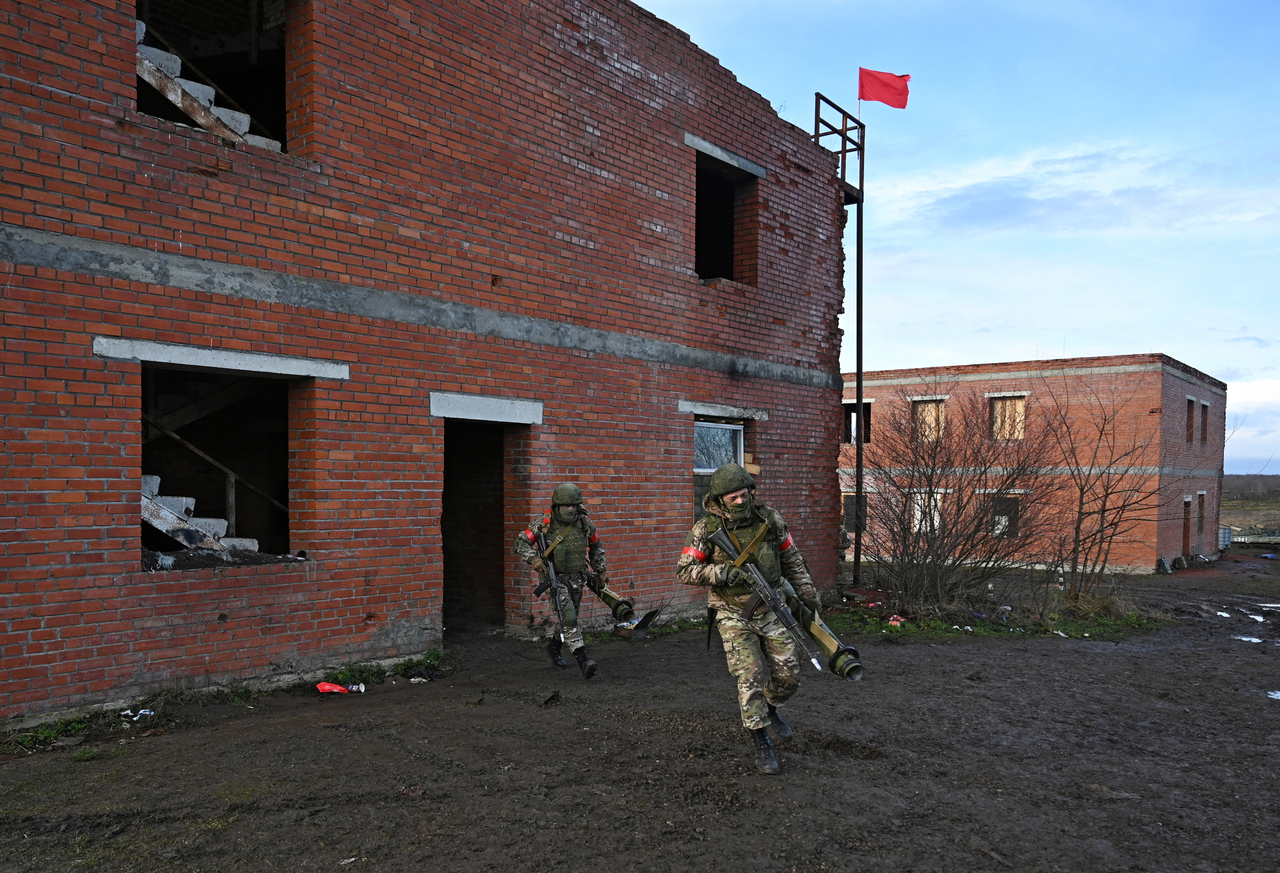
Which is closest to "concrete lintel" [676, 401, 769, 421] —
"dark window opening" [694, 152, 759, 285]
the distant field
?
"dark window opening" [694, 152, 759, 285]

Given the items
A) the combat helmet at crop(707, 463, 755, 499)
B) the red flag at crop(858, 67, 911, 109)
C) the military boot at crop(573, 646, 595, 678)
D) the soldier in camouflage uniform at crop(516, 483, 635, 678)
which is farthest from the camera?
the red flag at crop(858, 67, 911, 109)

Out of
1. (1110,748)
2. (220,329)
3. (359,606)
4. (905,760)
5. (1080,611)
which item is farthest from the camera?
Answer: (1080,611)

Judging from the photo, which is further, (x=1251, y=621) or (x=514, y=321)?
(x=1251, y=621)

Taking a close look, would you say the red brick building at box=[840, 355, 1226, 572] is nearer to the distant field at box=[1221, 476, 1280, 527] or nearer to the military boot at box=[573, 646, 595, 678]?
the military boot at box=[573, 646, 595, 678]

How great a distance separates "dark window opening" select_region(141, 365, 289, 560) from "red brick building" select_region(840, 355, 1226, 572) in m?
15.1

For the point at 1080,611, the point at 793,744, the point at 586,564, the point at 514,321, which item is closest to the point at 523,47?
the point at 514,321

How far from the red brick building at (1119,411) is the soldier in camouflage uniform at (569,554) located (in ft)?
47.3

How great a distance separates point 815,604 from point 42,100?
5.73 m

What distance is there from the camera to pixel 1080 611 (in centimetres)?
1171

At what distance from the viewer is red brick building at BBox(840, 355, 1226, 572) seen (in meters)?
21.9

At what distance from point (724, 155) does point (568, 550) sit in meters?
5.97

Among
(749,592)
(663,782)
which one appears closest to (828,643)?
(749,592)

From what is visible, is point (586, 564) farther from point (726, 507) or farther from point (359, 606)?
point (726, 507)

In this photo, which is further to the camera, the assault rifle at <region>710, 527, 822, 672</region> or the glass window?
the glass window
